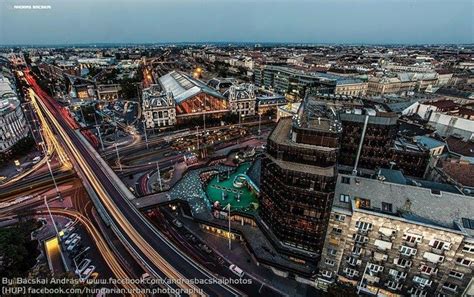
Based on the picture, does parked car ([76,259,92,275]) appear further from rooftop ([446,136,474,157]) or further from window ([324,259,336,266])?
rooftop ([446,136,474,157])

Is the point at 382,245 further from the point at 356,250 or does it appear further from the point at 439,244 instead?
the point at 439,244

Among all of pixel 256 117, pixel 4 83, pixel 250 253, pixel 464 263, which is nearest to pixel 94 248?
pixel 250 253

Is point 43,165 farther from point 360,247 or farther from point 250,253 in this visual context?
point 360,247

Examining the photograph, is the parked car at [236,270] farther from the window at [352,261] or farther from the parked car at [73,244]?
the parked car at [73,244]

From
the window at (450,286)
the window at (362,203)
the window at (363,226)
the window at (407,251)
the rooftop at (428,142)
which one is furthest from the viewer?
the rooftop at (428,142)

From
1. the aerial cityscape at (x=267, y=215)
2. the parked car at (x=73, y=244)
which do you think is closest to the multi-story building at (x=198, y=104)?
the aerial cityscape at (x=267, y=215)

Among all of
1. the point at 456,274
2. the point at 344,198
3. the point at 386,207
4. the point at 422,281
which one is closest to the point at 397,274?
the point at 422,281

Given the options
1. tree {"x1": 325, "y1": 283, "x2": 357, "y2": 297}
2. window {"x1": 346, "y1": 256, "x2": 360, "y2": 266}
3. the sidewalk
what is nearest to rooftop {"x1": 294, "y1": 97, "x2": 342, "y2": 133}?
window {"x1": 346, "y1": 256, "x2": 360, "y2": 266}
